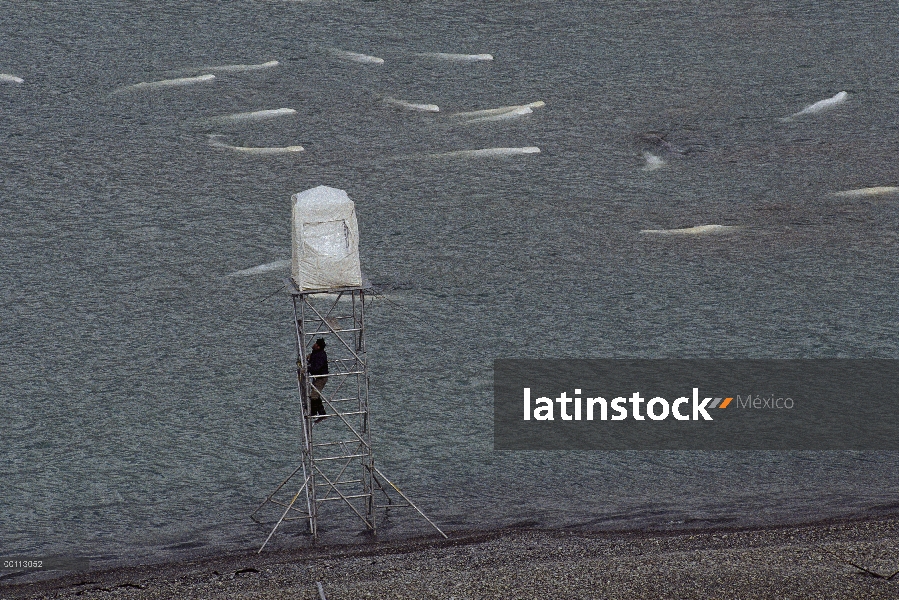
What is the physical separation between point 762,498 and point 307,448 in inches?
346


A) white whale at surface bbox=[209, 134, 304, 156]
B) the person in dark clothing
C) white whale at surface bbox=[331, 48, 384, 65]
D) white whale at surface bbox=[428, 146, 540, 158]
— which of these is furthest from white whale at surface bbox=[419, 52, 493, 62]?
the person in dark clothing

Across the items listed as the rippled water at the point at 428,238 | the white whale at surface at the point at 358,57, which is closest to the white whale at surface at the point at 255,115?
the rippled water at the point at 428,238

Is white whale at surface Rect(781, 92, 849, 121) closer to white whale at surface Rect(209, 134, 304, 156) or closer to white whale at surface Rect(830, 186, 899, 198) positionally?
white whale at surface Rect(830, 186, 899, 198)

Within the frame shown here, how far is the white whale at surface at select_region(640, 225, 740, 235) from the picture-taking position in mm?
31000

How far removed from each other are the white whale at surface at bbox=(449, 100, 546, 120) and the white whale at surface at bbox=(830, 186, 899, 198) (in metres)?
10.9

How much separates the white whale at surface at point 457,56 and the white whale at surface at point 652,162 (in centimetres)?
861

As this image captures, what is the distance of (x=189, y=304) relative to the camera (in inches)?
1086

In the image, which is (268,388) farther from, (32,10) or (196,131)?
(32,10)

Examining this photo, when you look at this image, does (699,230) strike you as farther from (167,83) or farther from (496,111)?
(167,83)

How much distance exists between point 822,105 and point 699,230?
10158 millimetres

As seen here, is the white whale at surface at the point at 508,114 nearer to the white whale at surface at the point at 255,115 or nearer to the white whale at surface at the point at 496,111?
the white whale at surface at the point at 496,111

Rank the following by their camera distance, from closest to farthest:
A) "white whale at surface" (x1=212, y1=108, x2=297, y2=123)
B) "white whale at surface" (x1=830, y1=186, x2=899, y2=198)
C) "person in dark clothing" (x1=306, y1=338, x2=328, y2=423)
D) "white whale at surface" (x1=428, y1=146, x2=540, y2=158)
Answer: "person in dark clothing" (x1=306, y1=338, x2=328, y2=423) → "white whale at surface" (x1=830, y1=186, x2=899, y2=198) → "white whale at surface" (x1=428, y1=146, x2=540, y2=158) → "white whale at surface" (x1=212, y1=108, x2=297, y2=123)

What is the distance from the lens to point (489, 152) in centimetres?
3544

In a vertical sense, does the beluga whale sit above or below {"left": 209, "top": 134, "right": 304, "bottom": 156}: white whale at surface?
above
